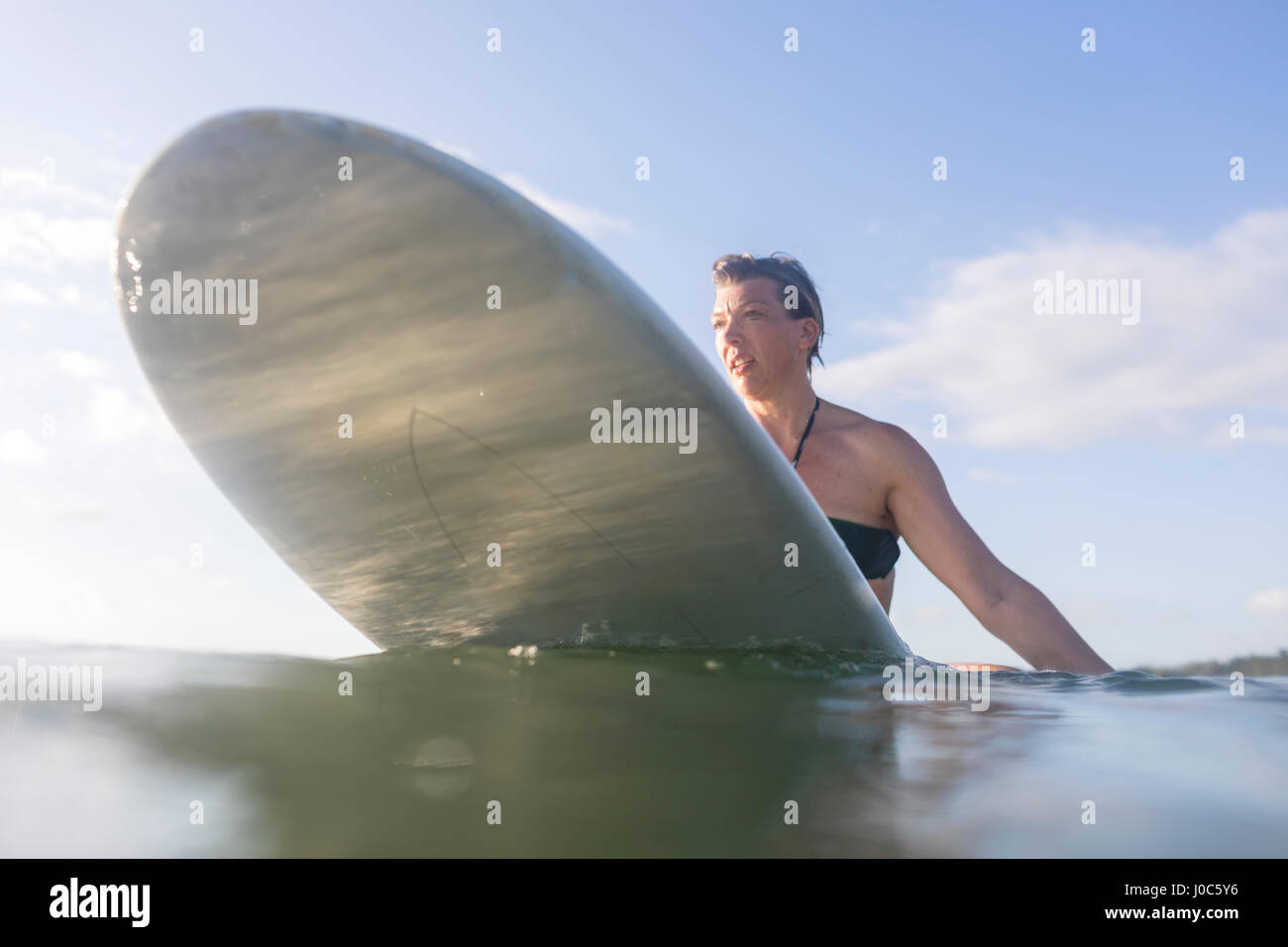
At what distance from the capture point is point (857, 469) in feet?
9.29

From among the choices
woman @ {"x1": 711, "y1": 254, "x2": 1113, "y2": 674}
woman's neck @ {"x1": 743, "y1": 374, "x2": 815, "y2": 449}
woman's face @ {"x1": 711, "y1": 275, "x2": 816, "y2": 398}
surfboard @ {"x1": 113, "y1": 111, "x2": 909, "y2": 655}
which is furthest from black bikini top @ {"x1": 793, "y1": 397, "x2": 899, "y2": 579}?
surfboard @ {"x1": 113, "y1": 111, "x2": 909, "y2": 655}

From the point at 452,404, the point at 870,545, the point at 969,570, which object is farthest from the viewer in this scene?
the point at 870,545

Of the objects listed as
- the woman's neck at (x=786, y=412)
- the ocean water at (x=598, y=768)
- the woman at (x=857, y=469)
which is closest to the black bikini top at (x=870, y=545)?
the woman at (x=857, y=469)

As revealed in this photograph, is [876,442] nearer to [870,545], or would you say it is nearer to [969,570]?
[870,545]

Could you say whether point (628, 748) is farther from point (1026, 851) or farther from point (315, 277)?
point (315, 277)

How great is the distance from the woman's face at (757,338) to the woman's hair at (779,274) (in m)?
0.02

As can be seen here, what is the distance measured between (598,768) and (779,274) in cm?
228

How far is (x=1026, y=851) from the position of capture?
910mm

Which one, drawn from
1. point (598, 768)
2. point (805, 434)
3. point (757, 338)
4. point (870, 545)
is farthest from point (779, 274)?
point (598, 768)

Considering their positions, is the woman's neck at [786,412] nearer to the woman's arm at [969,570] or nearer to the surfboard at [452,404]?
the woman's arm at [969,570]

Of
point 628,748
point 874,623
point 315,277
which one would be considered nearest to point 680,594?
point 874,623

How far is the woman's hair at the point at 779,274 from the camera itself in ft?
10.1

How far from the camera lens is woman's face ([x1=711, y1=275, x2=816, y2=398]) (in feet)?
9.91

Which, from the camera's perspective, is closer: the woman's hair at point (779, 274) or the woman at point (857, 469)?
the woman at point (857, 469)
